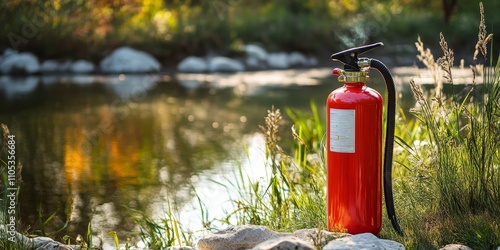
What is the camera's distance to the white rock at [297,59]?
16312 mm

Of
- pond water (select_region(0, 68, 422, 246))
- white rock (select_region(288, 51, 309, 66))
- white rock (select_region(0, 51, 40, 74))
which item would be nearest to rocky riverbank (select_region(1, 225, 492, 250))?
pond water (select_region(0, 68, 422, 246))

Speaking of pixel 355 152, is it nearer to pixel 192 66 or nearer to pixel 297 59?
pixel 192 66

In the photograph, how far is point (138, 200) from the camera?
556cm

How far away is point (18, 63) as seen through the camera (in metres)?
14.3

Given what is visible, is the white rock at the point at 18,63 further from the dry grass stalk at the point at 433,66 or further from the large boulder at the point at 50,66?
the dry grass stalk at the point at 433,66

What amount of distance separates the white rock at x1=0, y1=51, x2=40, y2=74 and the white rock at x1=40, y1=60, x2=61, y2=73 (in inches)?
3.9

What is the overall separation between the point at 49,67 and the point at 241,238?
11.9 metres

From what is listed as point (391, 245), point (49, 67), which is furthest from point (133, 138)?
point (49, 67)

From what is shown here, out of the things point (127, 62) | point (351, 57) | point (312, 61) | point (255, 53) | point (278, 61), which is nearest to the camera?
point (351, 57)

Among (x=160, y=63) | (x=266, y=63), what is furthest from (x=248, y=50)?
(x=160, y=63)

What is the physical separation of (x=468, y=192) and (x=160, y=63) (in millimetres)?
12397

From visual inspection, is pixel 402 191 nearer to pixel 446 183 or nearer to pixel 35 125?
pixel 446 183

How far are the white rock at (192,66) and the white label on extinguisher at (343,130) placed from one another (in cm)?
1168

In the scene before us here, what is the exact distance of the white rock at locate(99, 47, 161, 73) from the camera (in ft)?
48.4
